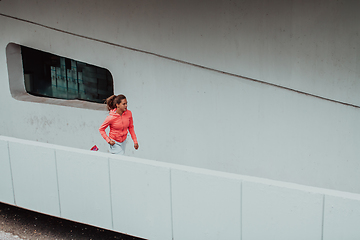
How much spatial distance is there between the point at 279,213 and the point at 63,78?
7378 millimetres

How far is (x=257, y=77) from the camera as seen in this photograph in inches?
262

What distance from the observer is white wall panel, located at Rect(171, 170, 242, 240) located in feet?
12.4

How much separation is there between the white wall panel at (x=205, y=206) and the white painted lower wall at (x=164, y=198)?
→ 1 cm

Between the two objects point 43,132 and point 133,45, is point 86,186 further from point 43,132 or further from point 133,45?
point 43,132

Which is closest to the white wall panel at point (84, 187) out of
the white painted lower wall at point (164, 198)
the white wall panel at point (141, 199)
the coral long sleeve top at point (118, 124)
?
the white painted lower wall at point (164, 198)

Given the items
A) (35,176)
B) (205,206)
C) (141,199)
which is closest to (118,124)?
(35,176)

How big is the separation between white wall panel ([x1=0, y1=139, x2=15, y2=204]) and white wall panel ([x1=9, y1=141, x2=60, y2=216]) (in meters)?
0.08

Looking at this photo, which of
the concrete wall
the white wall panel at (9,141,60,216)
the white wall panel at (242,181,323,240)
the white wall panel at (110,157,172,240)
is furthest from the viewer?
the concrete wall

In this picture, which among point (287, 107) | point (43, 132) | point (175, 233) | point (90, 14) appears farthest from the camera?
point (43, 132)

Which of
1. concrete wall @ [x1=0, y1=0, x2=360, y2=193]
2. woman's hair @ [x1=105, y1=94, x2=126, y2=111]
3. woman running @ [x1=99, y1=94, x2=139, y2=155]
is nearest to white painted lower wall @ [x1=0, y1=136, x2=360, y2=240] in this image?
woman running @ [x1=99, y1=94, x2=139, y2=155]

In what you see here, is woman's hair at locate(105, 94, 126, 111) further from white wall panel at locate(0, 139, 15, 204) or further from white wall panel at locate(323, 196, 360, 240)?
white wall panel at locate(323, 196, 360, 240)

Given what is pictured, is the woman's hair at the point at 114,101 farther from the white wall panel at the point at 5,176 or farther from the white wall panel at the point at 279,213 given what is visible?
the white wall panel at the point at 279,213

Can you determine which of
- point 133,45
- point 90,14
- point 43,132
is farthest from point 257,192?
point 43,132

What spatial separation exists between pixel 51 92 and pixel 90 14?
2.72m
